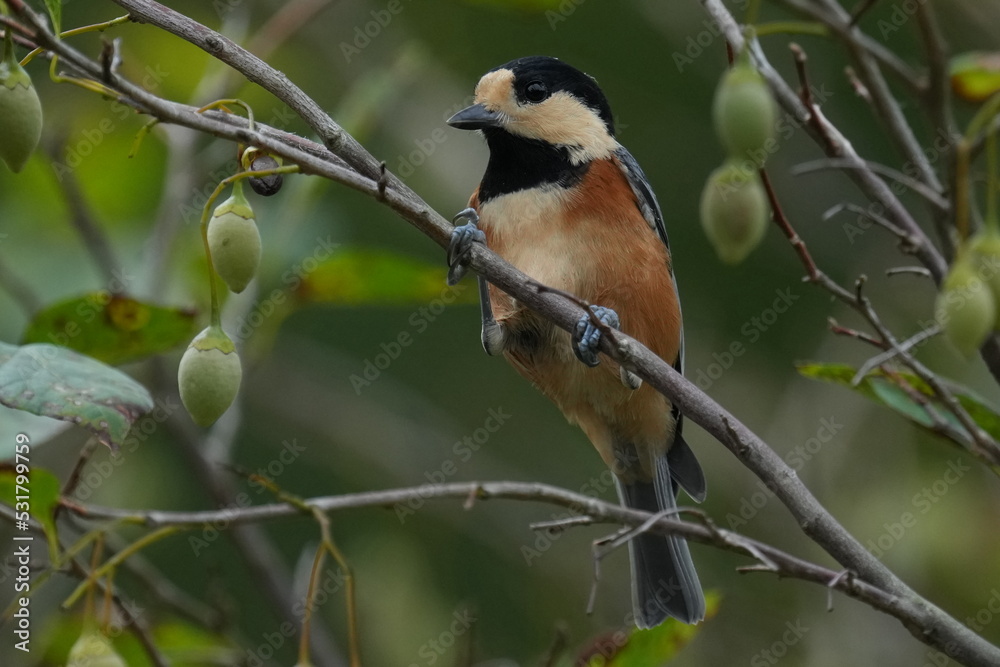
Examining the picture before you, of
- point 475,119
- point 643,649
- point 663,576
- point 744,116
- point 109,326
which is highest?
point 744,116

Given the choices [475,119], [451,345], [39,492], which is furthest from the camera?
[451,345]

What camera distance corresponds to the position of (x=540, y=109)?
11.5 ft

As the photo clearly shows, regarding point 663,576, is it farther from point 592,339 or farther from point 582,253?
point 592,339

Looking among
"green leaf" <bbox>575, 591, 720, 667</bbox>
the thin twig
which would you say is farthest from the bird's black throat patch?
"green leaf" <bbox>575, 591, 720, 667</bbox>

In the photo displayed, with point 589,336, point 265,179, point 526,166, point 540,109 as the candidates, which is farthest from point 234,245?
point 540,109

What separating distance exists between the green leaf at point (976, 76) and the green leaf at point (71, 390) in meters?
1.86

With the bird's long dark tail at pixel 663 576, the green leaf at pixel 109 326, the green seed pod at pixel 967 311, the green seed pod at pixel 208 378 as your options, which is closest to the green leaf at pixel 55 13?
the green seed pod at pixel 208 378

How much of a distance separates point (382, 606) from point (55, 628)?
5.28 feet

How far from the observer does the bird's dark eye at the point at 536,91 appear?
3539 millimetres

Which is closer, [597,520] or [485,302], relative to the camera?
[597,520]

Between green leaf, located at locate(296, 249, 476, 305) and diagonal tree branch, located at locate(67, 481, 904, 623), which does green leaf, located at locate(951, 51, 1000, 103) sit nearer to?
diagonal tree branch, located at locate(67, 481, 904, 623)

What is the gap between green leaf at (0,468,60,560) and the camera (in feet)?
7.14

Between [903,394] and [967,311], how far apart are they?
0.88 metres

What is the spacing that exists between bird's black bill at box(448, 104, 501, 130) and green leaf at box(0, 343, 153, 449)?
1.50 meters
